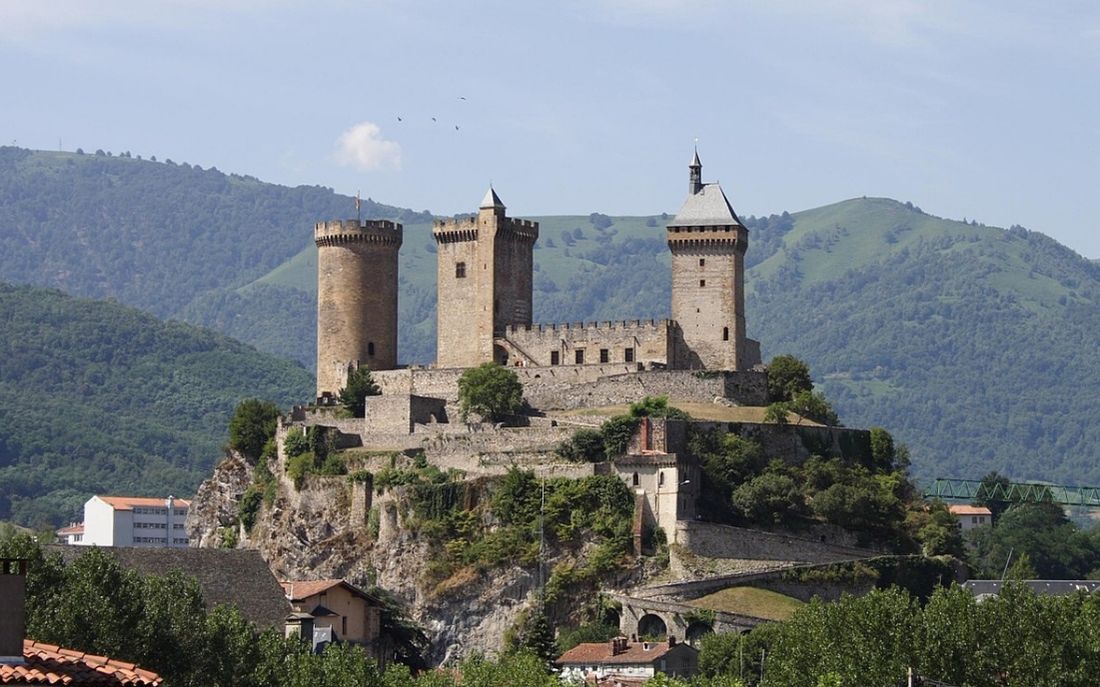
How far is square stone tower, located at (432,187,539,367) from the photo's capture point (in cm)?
10131

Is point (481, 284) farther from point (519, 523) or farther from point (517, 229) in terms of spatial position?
point (519, 523)

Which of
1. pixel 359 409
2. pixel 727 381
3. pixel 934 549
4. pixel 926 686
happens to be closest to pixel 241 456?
pixel 359 409

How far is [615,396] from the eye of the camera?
96625 mm

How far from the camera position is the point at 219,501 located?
10375cm

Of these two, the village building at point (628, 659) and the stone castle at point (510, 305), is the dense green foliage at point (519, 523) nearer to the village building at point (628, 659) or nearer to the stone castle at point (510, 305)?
the village building at point (628, 659)

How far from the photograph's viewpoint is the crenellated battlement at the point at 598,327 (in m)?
99.1

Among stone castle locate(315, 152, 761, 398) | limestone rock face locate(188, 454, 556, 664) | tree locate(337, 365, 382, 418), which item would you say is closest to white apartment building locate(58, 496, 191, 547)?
stone castle locate(315, 152, 761, 398)

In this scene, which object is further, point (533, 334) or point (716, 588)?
point (533, 334)

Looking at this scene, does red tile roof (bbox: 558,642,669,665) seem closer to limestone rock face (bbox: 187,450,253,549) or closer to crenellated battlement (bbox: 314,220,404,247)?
limestone rock face (bbox: 187,450,253,549)

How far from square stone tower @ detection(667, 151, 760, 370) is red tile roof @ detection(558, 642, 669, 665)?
56.5 feet

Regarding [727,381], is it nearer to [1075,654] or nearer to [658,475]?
[658,475]

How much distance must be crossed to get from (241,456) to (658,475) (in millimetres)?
22406

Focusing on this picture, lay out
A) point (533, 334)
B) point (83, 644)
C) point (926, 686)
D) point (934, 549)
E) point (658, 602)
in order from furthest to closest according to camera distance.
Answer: point (533, 334)
point (934, 549)
point (658, 602)
point (926, 686)
point (83, 644)

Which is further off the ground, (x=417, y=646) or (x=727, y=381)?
(x=727, y=381)
